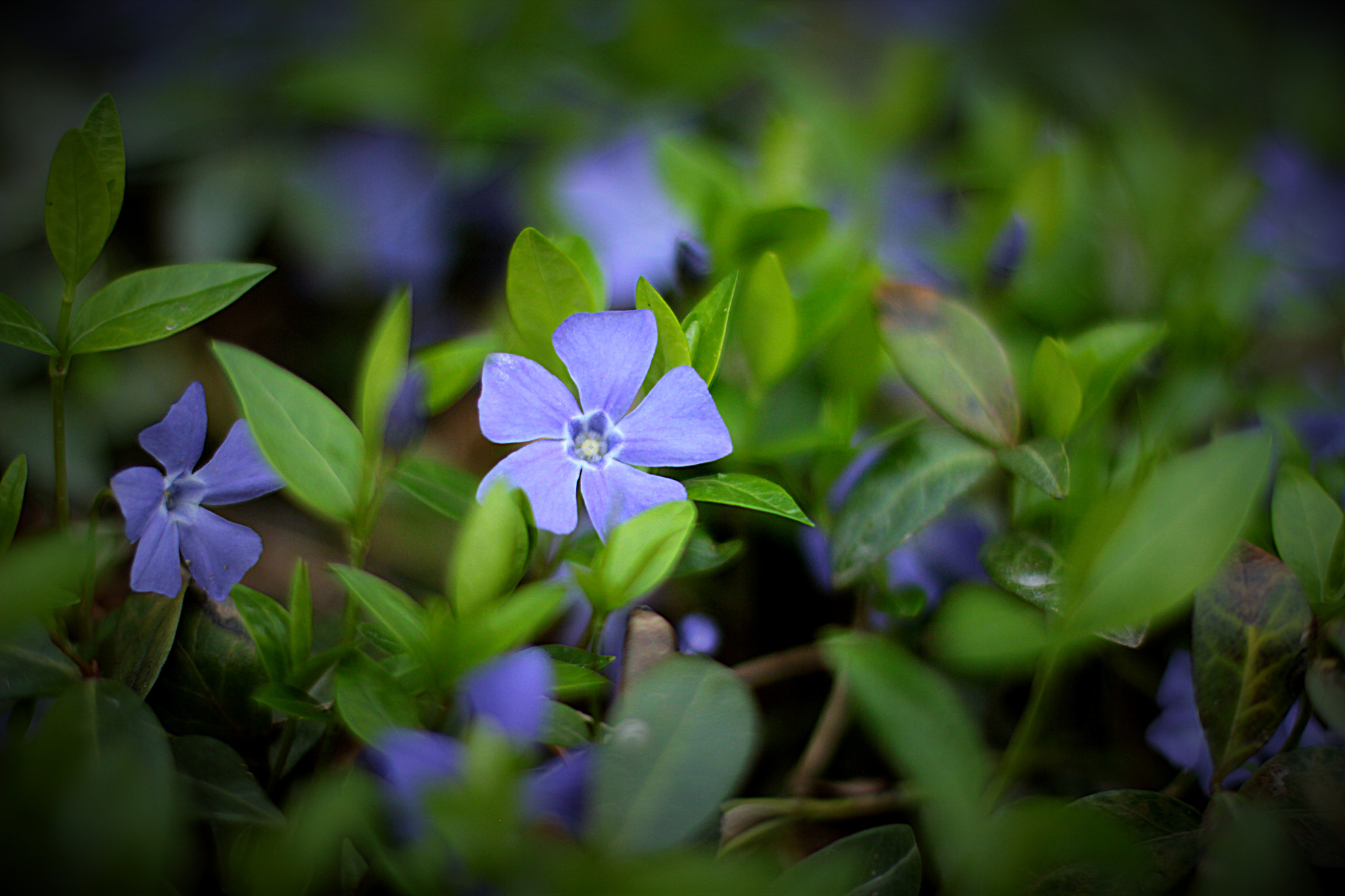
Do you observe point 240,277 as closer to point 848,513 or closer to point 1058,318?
point 848,513

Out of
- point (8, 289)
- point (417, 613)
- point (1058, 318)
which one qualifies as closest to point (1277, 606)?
point (1058, 318)

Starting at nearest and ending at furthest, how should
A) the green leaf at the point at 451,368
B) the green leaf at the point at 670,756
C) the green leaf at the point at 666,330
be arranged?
the green leaf at the point at 670,756 → the green leaf at the point at 666,330 → the green leaf at the point at 451,368

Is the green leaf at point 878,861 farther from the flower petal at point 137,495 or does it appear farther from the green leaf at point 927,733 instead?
the flower petal at point 137,495

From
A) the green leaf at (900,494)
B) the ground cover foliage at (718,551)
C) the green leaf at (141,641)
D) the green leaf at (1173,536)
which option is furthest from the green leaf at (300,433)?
the green leaf at (1173,536)

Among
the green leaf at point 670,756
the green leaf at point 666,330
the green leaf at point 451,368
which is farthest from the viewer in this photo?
the green leaf at point 451,368

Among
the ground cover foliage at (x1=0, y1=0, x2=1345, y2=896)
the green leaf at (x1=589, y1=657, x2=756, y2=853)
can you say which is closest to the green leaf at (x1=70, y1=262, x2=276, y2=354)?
the ground cover foliage at (x1=0, y1=0, x2=1345, y2=896)

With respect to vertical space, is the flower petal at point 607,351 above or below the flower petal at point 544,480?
above

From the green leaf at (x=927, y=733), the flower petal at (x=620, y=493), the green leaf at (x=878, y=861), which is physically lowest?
the green leaf at (x=878, y=861)

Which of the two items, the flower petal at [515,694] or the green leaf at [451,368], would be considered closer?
the flower petal at [515,694]
